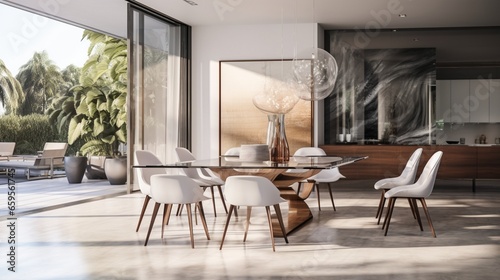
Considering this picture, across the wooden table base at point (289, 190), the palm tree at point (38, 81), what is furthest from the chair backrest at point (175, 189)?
the palm tree at point (38, 81)

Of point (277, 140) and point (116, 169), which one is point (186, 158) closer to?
point (277, 140)

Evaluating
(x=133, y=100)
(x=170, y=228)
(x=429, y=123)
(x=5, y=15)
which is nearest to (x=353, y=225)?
(x=170, y=228)

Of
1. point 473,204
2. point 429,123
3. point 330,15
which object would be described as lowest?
point 473,204

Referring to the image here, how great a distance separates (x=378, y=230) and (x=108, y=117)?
24.7 feet

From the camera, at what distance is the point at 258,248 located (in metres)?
5.30

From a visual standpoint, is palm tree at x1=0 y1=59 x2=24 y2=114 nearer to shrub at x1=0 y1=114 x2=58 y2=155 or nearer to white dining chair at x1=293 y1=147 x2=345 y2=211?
shrub at x1=0 y1=114 x2=58 y2=155

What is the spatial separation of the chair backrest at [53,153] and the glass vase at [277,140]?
23.6ft

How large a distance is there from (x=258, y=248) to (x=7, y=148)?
818cm

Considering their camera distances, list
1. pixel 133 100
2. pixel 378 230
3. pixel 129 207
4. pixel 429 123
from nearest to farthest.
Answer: pixel 378 230 → pixel 129 207 → pixel 133 100 → pixel 429 123

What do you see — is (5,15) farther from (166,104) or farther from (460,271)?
(460,271)

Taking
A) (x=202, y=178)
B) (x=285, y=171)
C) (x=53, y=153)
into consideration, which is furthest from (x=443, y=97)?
(x=53, y=153)

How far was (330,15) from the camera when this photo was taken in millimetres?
10078

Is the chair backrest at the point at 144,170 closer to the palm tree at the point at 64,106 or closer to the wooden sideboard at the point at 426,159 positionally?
the wooden sideboard at the point at 426,159

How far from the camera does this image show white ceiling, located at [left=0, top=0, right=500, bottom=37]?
917 centimetres
